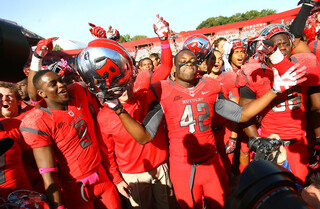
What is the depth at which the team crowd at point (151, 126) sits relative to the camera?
2.02m

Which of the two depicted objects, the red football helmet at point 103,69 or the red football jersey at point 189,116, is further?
the red football jersey at point 189,116

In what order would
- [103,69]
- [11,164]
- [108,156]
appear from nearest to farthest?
[103,69] < [11,164] < [108,156]

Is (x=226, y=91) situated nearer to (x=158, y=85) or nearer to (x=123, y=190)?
(x=158, y=85)

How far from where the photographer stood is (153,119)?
2164 millimetres

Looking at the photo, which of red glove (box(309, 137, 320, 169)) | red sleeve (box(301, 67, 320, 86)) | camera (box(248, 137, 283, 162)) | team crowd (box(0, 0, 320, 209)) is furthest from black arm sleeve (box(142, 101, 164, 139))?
red glove (box(309, 137, 320, 169))

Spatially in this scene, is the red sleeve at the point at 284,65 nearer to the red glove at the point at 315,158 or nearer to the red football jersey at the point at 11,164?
the red glove at the point at 315,158

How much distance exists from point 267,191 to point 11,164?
246cm

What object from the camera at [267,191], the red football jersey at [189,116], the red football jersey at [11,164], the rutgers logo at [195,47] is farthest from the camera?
the rutgers logo at [195,47]

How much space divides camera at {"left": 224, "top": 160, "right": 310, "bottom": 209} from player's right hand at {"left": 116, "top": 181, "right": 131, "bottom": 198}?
223 centimetres

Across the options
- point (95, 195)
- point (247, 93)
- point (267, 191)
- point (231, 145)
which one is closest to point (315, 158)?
point (231, 145)

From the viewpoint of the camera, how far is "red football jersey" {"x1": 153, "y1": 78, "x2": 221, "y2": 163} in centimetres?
232

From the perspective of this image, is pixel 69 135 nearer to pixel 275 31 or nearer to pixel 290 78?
pixel 290 78

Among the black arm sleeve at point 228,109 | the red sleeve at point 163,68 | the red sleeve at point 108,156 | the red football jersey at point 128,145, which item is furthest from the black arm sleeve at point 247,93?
the red sleeve at point 108,156

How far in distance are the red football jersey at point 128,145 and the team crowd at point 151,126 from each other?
0.01 metres
